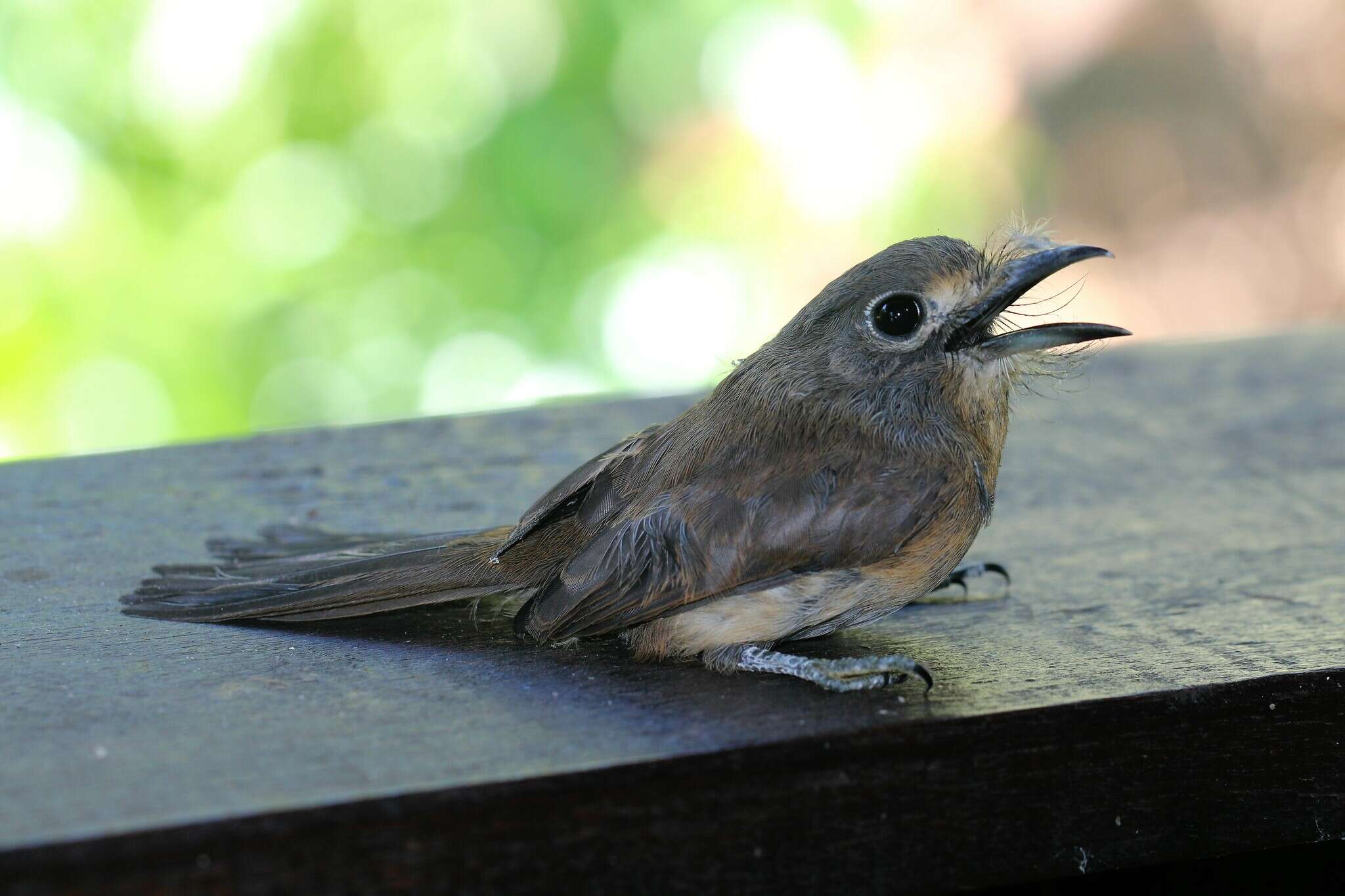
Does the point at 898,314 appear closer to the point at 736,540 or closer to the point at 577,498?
the point at 736,540

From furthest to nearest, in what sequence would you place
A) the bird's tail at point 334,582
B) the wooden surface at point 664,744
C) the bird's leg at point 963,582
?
the bird's leg at point 963,582, the bird's tail at point 334,582, the wooden surface at point 664,744

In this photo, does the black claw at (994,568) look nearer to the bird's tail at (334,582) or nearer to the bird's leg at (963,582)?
the bird's leg at (963,582)

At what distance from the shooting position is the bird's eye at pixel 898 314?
241 cm

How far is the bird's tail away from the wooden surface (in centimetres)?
5

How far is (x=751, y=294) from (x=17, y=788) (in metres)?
5.69

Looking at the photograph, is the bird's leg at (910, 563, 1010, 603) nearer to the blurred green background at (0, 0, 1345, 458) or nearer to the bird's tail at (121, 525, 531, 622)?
the bird's tail at (121, 525, 531, 622)

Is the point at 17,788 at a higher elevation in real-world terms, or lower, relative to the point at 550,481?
lower

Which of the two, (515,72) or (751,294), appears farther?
(751,294)

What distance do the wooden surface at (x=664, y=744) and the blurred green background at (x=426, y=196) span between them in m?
3.37

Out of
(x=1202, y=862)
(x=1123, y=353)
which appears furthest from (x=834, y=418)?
(x=1123, y=353)

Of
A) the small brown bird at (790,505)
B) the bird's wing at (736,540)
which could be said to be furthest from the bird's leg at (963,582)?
the bird's wing at (736,540)

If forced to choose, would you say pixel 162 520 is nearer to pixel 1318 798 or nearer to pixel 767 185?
pixel 1318 798

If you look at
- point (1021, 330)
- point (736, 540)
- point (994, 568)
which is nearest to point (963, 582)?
point (994, 568)

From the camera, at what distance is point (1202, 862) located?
2.67 m
